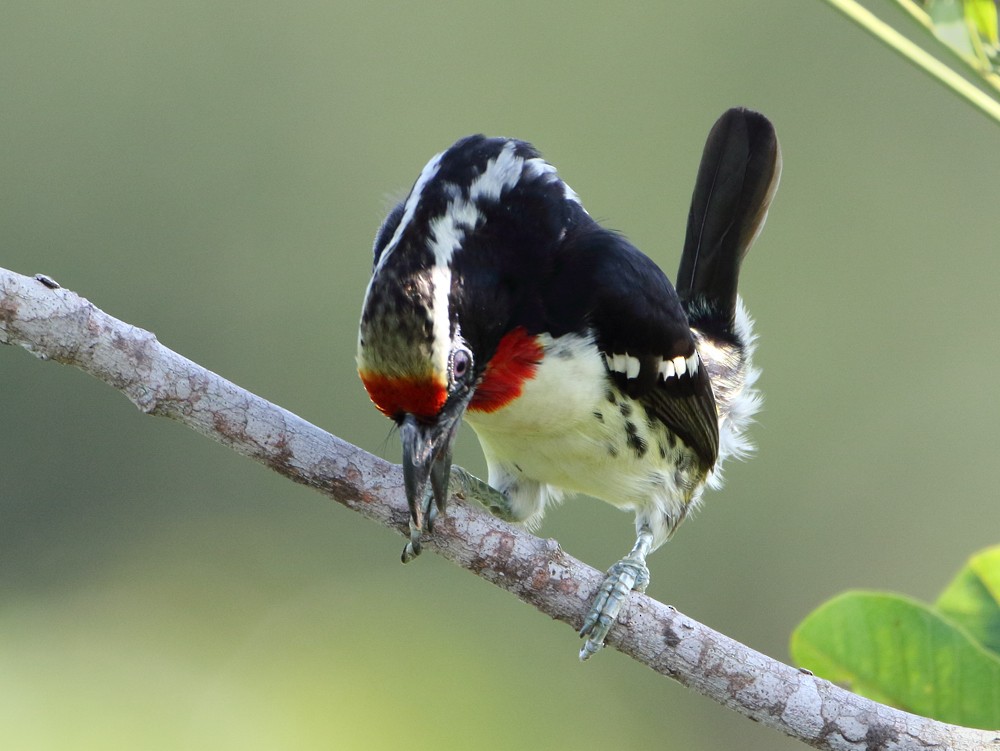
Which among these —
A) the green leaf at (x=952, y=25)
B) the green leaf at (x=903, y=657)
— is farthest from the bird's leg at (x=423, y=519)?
the green leaf at (x=952, y=25)

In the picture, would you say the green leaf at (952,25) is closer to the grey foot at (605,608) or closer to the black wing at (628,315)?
the black wing at (628,315)

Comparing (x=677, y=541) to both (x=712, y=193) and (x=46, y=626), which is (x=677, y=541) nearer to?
(x=46, y=626)

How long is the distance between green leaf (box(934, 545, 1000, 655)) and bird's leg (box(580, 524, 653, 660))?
0.61m

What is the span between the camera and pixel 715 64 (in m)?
8.91

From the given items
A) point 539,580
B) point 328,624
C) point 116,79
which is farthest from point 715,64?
point 539,580

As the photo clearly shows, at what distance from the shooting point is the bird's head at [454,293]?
2.25m

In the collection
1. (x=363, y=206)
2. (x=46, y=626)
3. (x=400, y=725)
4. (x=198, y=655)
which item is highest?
(x=363, y=206)

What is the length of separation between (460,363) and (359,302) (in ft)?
17.5

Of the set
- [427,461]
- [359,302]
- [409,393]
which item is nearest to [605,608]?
[427,461]

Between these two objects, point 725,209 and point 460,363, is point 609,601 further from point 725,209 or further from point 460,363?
point 725,209

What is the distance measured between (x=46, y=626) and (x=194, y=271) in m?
2.51

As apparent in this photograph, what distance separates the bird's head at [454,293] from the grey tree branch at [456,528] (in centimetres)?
12

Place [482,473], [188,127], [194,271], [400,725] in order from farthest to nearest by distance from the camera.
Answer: [188,127] < [194,271] < [482,473] < [400,725]

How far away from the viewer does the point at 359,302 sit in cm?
760
